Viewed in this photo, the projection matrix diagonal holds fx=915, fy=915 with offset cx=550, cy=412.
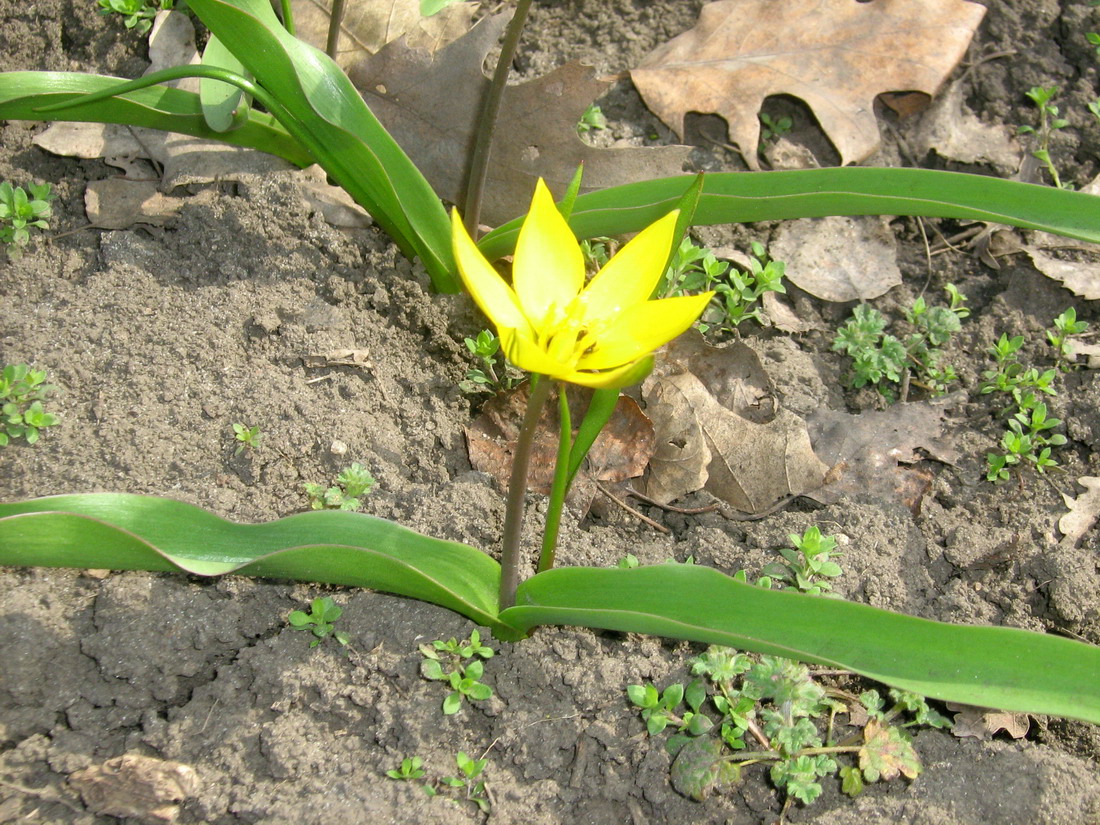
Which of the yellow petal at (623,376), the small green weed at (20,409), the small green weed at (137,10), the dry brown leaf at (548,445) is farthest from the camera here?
the small green weed at (137,10)

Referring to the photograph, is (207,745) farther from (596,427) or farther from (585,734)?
(596,427)

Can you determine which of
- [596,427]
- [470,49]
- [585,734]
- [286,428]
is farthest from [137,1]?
[585,734]

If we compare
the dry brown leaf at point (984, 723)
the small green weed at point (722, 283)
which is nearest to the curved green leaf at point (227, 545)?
the dry brown leaf at point (984, 723)

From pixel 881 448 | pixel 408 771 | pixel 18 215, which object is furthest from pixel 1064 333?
pixel 18 215

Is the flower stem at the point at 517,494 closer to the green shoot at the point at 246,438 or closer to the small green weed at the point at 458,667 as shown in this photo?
the small green weed at the point at 458,667

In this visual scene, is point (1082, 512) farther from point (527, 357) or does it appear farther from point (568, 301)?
point (527, 357)

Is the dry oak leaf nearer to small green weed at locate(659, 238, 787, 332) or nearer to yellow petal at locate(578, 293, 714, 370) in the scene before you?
small green weed at locate(659, 238, 787, 332)
